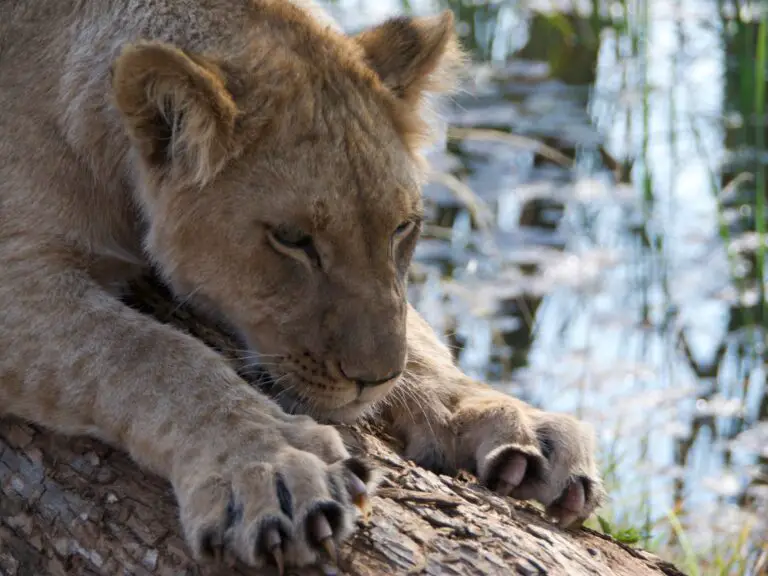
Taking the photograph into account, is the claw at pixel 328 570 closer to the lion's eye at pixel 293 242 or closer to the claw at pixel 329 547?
the claw at pixel 329 547

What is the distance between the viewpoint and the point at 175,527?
2.92 m

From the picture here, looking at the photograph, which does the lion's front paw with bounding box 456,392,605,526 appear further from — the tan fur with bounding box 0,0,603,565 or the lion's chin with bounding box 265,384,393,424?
the lion's chin with bounding box 265,384,393,424

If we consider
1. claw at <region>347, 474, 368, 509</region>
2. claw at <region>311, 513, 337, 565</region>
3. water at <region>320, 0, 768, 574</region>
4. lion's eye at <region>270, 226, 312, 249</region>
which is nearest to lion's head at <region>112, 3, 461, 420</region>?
lion's eye at <region>270, 226, 312, 249</region>

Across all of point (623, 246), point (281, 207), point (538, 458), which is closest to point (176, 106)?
point (281, 207)

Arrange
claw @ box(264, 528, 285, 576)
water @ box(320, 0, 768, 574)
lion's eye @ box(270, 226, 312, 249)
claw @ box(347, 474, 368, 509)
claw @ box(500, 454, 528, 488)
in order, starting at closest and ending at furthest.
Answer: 1. claw @ box(264, 528, 285, 576)
2. claw @ box(347, 474, 368, 509)
3. lion's eye @ box(270, 226, 312, 249)
4. claw @ box(500, 454, 528, 488)
5. water @ box(320, 0, 768, 574)

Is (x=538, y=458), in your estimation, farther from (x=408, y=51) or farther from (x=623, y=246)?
(x=623, y=246)

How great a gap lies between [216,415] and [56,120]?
1075 millimetres

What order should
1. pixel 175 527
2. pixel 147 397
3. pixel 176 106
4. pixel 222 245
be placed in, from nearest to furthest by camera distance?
pixel 175 527 < pixel 147 397 < pixel 176 106 < pixel 222 245

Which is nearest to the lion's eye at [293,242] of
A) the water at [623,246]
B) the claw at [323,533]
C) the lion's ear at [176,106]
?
the lion's ear at [176,106]

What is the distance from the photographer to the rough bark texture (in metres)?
2.87

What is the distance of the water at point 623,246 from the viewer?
6.46m


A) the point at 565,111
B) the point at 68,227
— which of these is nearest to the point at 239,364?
the point at 68,227

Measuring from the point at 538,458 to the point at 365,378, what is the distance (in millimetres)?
505

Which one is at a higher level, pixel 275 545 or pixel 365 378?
pixel 365 378
